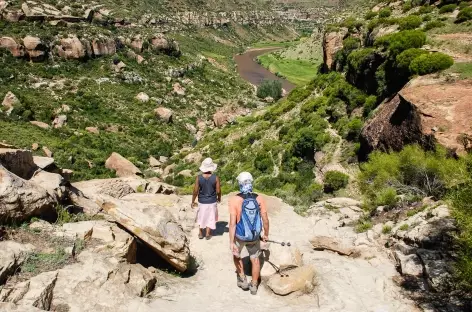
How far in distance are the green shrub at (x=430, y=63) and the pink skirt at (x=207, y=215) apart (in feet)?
52.9

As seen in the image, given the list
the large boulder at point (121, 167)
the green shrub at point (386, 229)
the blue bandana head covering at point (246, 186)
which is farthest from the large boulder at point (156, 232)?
the large boulder at point (121, 167)

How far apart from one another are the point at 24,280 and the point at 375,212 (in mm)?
13311

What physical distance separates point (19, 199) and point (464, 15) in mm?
30087

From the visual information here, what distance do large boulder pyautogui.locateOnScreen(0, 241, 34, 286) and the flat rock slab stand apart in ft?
19.3

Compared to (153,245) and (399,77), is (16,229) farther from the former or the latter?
(399,77)

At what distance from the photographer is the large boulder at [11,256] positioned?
27.0 ft

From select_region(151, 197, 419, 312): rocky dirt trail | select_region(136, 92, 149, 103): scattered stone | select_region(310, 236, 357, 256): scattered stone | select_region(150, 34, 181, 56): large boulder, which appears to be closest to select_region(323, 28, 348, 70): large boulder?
select_region(136, 92, 149, 103): scattered stone

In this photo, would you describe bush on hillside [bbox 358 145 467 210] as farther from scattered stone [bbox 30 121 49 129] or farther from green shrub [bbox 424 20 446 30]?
scattered stone [bbox 30 121 49 129]

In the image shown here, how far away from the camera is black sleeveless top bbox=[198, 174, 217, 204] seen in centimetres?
1239

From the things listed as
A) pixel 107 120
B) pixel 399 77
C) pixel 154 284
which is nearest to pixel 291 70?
pixel 107 120

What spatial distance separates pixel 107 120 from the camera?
57.4m

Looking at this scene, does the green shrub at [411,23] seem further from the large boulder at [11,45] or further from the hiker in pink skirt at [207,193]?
the large boulder at [11,45]

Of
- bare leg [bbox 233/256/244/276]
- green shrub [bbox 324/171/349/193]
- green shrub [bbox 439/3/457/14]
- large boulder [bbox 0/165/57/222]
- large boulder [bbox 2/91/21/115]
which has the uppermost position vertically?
green shrub [bbox 439/3/457/14]

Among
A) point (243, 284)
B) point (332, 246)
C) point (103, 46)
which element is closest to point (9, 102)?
point (103, 46)
